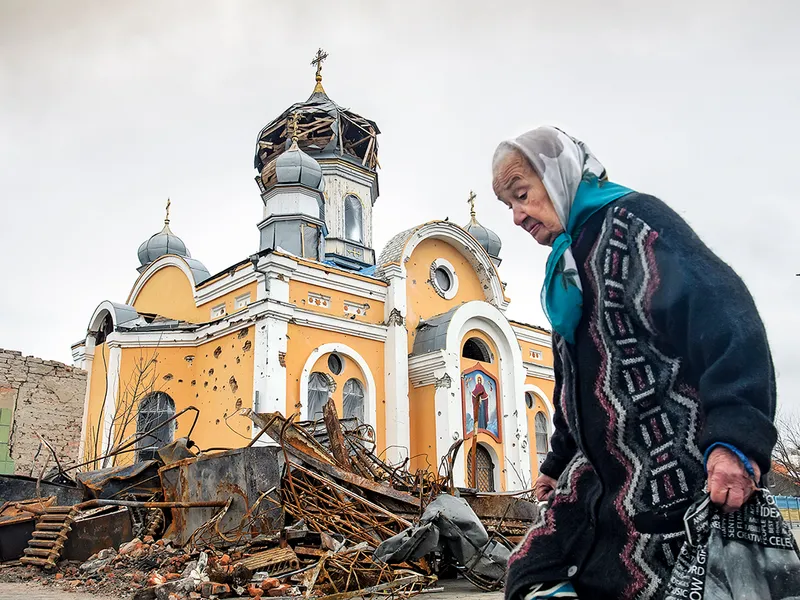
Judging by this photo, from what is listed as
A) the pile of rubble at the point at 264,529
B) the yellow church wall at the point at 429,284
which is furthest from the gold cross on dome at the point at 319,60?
the pile of rubble at the point at 264,529

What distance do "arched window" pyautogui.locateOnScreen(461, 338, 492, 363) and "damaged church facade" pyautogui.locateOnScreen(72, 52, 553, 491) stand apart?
0.13ft

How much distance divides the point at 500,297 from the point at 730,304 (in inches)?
765

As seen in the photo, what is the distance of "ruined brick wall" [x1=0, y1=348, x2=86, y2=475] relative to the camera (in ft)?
42.9

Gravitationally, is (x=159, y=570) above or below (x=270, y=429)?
below

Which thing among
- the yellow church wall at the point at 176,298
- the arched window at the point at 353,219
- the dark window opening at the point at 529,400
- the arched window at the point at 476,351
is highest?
the arched window at the point at 353,219

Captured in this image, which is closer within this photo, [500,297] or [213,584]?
[213,584]

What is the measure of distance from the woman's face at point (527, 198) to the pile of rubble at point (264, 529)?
3.21m

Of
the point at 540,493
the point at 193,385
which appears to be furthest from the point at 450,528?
the point at 193,385

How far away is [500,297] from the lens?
21109 mm

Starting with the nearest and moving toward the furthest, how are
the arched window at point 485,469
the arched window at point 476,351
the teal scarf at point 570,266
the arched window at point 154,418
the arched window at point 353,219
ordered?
the teal scarf at point 570,266 → the arched window at point 154,418 → the arched window at point 485,469 → the arched window at point 476,351 → the arched window at point 353,219

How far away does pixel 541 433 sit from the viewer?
2181 cm

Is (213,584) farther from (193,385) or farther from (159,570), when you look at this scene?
(193,385)

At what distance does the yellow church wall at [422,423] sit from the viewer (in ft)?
55.8

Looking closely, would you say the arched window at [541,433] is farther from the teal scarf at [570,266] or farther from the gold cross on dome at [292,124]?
the teal scarf at [570,266]
